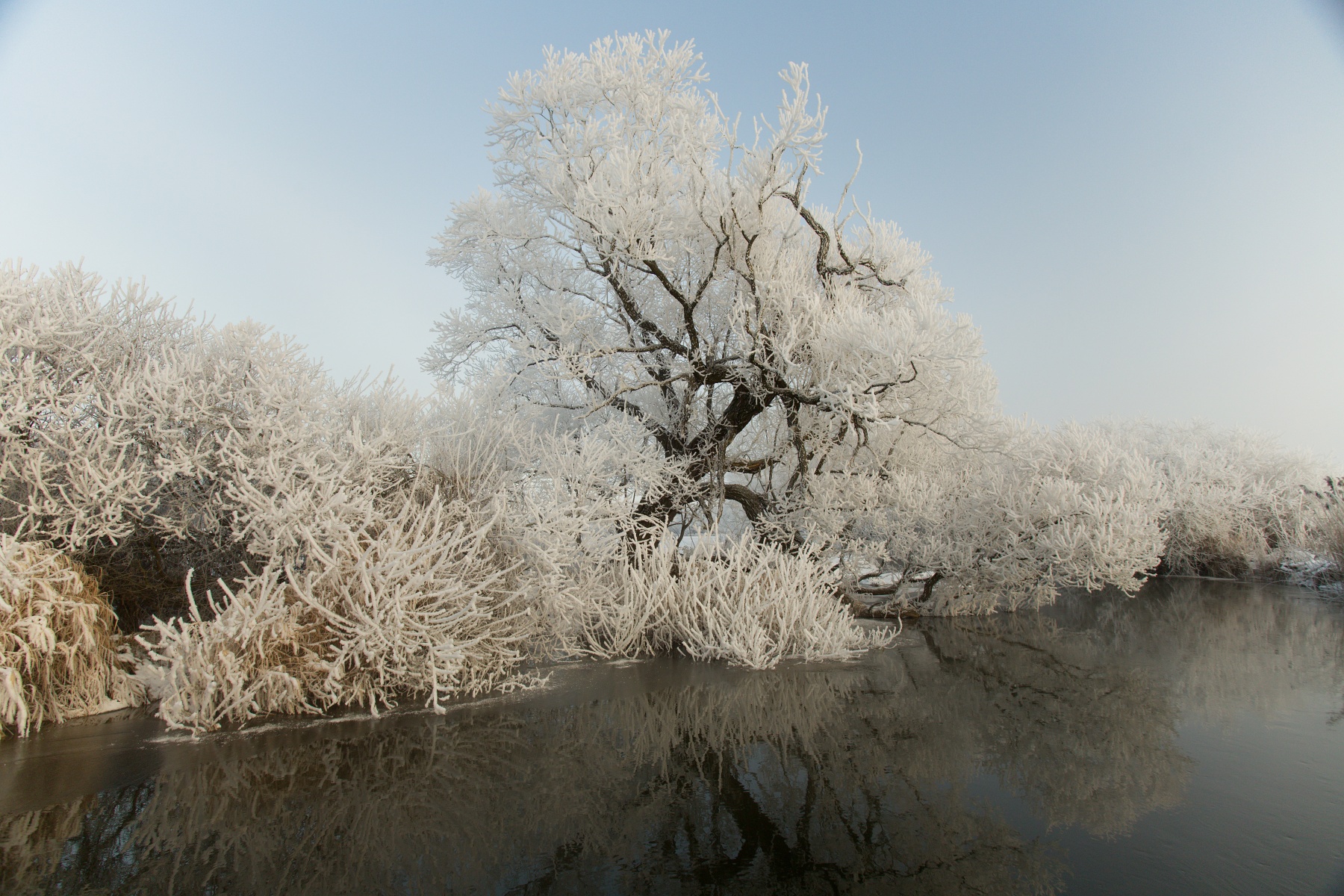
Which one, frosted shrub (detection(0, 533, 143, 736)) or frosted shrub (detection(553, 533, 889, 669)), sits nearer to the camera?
frosted shrub (detection(0, 533, 143, 736))

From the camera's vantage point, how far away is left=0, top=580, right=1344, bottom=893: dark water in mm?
2074

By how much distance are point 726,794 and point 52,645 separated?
3785 millimetres

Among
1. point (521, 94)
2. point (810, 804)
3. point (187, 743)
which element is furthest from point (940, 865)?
point (521, 94)

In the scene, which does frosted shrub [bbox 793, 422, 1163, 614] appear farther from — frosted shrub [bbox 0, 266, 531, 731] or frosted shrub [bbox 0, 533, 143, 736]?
frosted shrub [bbox 0, 533, 143, 736]

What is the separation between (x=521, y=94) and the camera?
7750 mm

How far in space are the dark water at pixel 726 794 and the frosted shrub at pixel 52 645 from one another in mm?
274

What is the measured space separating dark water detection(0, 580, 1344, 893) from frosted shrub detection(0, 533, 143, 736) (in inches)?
10.8

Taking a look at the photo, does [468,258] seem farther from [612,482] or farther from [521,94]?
[612,482]

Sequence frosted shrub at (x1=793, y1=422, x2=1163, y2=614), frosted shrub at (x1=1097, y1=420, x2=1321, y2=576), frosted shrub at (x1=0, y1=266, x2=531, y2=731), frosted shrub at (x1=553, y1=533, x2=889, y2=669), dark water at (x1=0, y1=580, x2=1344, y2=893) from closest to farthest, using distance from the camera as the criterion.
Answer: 1. dark water at (x1=0, y1=580, x2=1344, y2=893)
2. frosted shrub at (x1=0, y1=266, x2=531, y2=731)
3. frosted shrub at (x1=553, y1=533, x2=889, y2=669)
4. frosted shrub at (x1=793, y1=422, x2=1163, y2=614)
5. frosted shrub at (x1=1097, y1=420, x2=1321, y2=576)

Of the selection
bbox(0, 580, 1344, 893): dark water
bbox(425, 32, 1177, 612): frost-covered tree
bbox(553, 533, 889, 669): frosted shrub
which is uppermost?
bbox(425, 32, 1177, 612): frost-covered tree

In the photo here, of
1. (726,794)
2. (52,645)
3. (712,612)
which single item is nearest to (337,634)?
(52,645)

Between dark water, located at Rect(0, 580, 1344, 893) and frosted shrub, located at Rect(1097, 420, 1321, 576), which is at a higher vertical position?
frosted shrub, located at Rect(1097, 420, 1321, 576)

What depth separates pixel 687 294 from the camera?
8.53m

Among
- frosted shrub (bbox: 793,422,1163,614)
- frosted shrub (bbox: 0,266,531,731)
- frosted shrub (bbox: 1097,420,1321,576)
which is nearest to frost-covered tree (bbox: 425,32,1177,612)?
frosted shrub (bbox: 793,422,1163,614)
